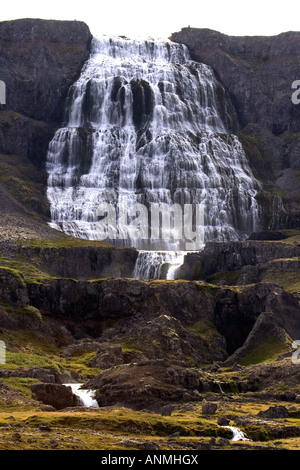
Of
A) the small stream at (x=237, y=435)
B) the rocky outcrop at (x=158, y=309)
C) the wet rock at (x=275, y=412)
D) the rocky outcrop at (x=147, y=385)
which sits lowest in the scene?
the small stream at (x=237, y=435)

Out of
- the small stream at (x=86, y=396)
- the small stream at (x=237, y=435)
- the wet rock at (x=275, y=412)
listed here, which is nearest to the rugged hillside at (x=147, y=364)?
the wet rock at (x=275, y=412)

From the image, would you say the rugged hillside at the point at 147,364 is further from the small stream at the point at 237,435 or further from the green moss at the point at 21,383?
the small stream at the point at 237,435

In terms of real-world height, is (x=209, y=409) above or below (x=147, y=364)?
below

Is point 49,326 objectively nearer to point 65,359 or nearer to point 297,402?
point 65,359

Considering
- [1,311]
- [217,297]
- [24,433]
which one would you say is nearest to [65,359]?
[1,311]

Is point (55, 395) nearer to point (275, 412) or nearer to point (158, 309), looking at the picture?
point (275, 412)

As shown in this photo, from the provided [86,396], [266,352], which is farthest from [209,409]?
[266,352]

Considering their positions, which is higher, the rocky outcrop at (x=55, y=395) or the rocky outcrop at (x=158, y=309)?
the rocky outcrop at (x=158, y=309)

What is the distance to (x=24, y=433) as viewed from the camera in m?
92.8

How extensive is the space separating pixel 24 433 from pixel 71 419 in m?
13.8

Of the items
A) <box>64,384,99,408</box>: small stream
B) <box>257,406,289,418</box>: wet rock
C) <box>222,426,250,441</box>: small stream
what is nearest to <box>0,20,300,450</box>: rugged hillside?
<box>257,406,289,418</box>: wet rock

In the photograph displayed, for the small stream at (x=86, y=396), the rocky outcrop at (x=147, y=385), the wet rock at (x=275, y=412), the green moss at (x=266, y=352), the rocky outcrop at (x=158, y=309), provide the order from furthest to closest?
the rocky outcrop at (x=158, y=309) → the green moss at (x=266, y=352) → the small stream at (x=86, y=396) → the rocky outcrop at (x=147, y=385) → the wet rock at (x=275, y=412)
